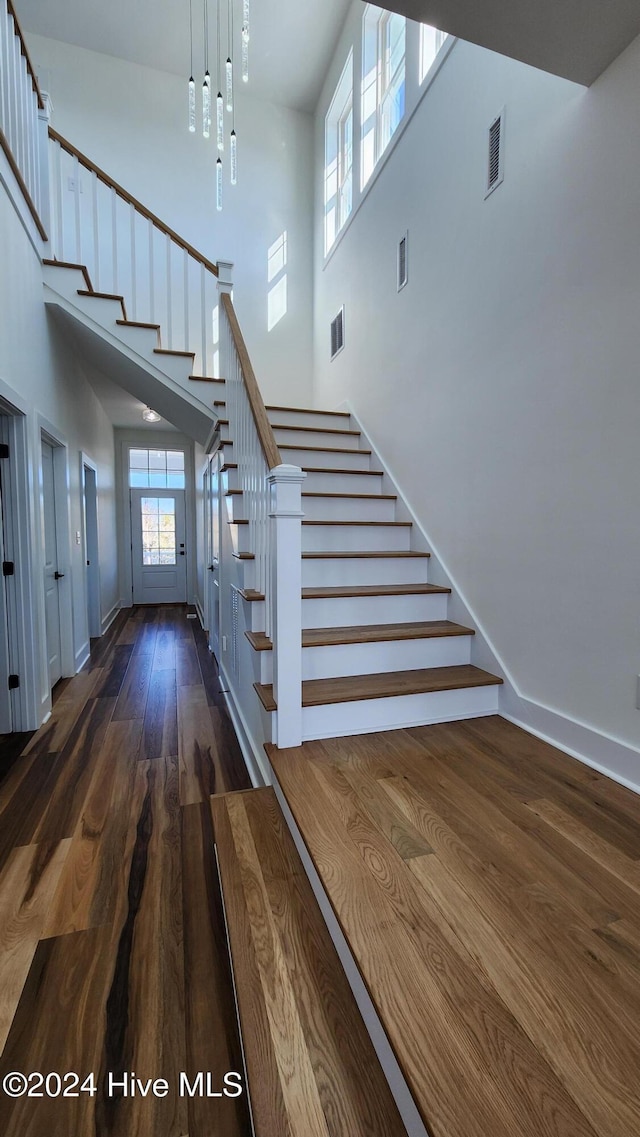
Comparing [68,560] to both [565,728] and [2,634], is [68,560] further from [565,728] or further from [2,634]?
[565,728]

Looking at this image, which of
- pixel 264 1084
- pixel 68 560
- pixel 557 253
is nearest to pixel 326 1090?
pixel 264 1084

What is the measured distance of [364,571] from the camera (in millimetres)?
2623

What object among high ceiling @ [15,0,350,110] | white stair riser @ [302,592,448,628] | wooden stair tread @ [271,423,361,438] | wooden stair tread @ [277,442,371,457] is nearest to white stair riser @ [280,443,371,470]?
wooden stair tread @ [277,442,371,457]

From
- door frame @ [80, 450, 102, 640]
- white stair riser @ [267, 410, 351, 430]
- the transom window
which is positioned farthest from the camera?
the transom window

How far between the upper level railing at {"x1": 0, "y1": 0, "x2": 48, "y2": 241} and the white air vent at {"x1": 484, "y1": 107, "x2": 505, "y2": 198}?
234cm

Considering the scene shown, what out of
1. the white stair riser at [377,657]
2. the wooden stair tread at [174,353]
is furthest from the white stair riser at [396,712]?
the wooden stair tread at [174,353]

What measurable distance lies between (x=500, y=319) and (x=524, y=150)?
625 mm

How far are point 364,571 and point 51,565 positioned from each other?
2.43 meters

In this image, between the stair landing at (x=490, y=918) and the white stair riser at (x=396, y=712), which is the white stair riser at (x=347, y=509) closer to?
the white stair riser at (x=396, y=712)

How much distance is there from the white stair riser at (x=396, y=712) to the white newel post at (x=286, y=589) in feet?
0.42

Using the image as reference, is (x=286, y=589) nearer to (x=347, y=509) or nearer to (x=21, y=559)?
(x=347, y=509)

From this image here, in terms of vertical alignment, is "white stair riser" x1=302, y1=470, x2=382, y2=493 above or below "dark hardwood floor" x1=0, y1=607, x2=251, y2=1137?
above

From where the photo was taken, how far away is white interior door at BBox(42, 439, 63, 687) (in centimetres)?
346

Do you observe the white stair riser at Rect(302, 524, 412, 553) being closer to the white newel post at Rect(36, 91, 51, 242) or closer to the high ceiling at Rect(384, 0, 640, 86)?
the high ceiling at Rect(384, 0, 640, 86)
